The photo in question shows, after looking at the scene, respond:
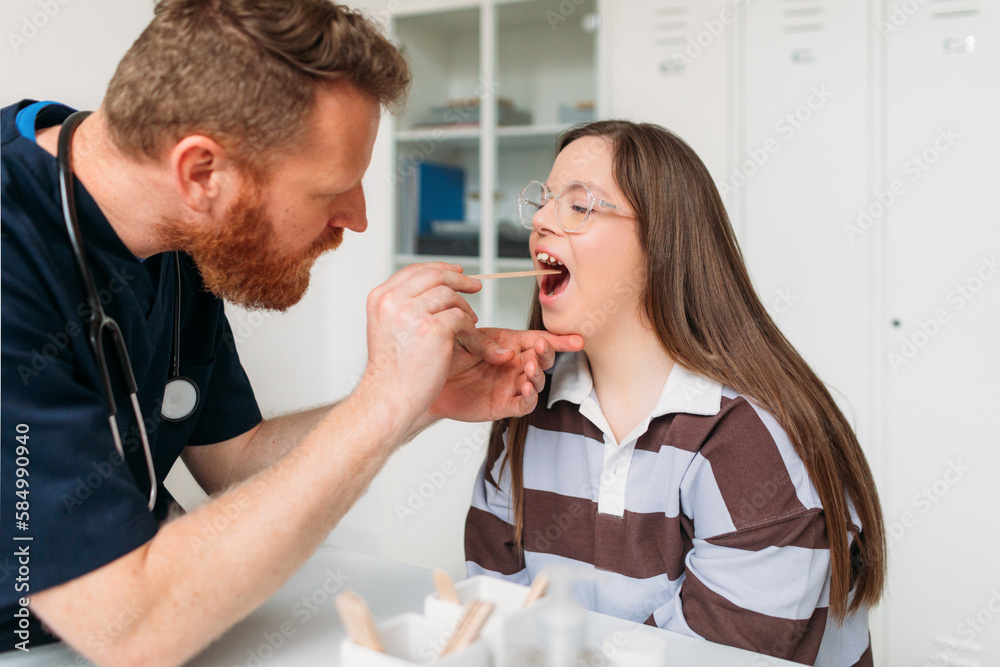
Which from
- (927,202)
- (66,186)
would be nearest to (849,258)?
(927,202)

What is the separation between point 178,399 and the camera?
1206 mm

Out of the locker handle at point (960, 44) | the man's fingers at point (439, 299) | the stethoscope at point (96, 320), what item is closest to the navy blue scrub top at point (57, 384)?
the stethoscope at point (96, 320)

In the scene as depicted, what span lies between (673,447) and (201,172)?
0.83 m

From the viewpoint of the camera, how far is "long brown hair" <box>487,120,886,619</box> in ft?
4.06

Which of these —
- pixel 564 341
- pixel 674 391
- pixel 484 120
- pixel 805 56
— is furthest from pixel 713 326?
pixel 484 120

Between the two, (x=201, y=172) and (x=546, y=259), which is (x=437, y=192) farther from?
(x=201, y=172)

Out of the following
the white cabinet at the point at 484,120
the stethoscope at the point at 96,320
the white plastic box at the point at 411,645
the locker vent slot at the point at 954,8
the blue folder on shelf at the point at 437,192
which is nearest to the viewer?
the white plastic box at the point at 411,645

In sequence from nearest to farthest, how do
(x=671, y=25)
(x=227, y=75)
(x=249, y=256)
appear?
(x=227, y=75), (x=249, y=256), (x=671, y=25)

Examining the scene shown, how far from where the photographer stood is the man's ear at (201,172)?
38.8 inches

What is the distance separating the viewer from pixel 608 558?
49.6 inches

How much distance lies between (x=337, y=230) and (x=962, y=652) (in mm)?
2176

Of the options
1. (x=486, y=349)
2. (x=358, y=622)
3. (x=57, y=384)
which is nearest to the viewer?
(x=358, y=622)

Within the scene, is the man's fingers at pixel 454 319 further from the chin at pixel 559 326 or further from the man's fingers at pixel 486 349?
the chin at pixel 559 326

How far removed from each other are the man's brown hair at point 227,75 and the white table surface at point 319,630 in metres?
0.61
